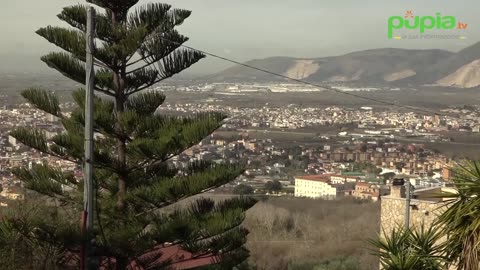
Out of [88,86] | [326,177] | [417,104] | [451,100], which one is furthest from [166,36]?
[451,100]

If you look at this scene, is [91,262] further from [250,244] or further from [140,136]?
[250,244]

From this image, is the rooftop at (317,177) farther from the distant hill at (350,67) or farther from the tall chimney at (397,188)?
the distant hill at (350,67)

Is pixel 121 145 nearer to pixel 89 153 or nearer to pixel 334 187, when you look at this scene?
pixel 89 153

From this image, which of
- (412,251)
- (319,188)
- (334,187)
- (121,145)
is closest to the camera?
(412,251)

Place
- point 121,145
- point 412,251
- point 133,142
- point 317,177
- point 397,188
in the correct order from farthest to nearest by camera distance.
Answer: point 317,177
point 397,188
point 121,145
point 133,142
point 412,251

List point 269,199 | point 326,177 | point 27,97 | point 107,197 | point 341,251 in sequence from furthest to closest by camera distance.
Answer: point 326,177, point 269,199, point 341,251, point 107,197, point 27,97

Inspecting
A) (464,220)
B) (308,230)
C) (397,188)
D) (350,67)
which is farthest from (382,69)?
(464,220)
